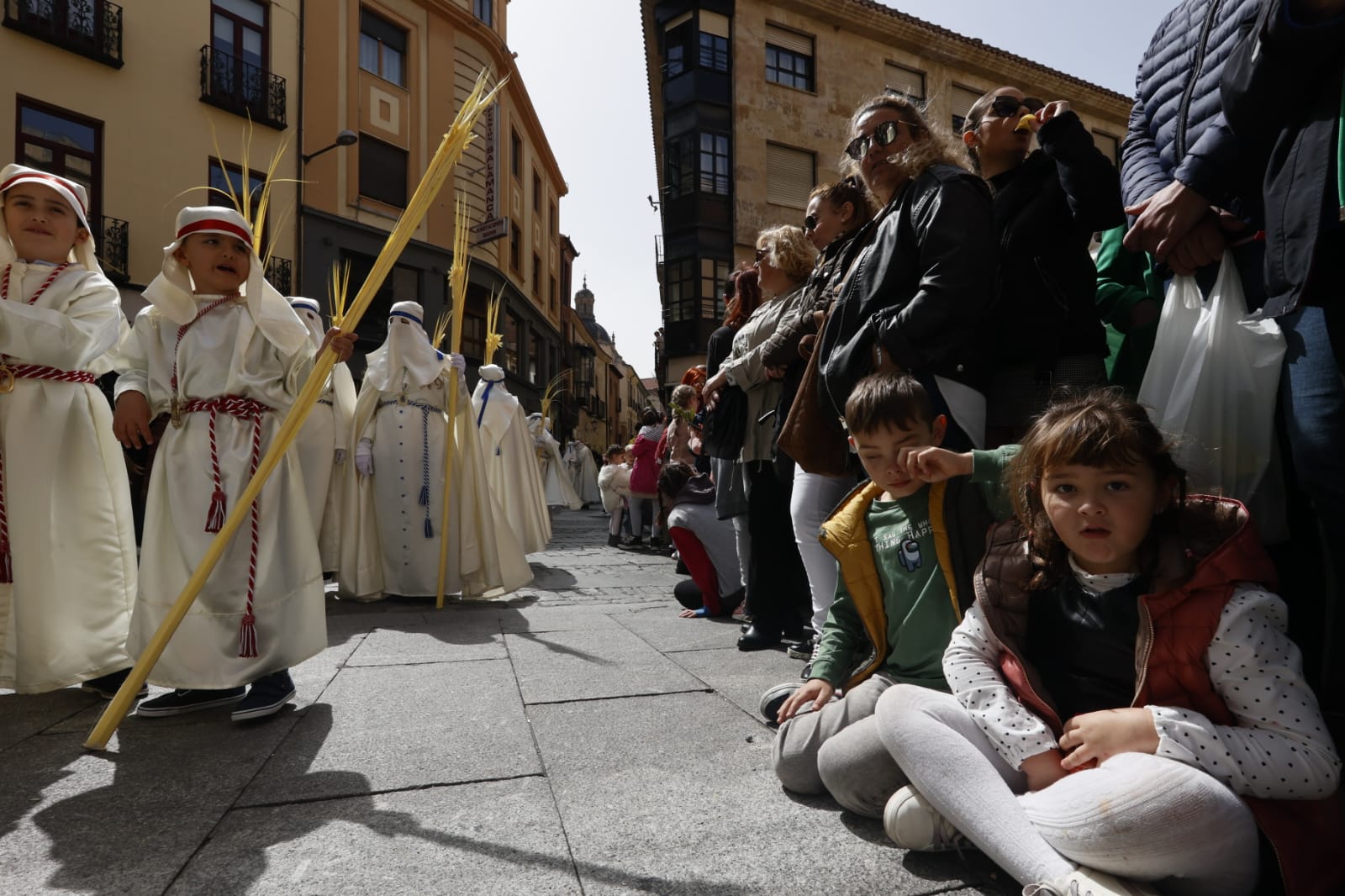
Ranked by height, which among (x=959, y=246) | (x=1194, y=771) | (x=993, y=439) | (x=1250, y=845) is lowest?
(x=1250, y=845)

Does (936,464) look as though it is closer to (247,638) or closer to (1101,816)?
(1101,816)

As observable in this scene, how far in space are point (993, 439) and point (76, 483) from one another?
3.27 m

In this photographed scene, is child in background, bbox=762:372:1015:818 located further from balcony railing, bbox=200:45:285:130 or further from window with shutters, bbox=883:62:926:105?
window with shutters, bbox=883:62:926:105

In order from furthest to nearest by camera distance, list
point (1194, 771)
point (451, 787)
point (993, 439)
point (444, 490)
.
Result: point (444, 490) < point (993, 439) < point (451, 787) < point (1194, 771)

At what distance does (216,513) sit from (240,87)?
1637 centimetres

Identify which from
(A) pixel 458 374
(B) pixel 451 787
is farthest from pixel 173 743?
(A) pixel 458 374

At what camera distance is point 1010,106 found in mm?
2598

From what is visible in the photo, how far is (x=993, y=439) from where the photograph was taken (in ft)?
8.10

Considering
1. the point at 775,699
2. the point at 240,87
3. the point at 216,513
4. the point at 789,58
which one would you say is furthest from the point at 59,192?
the point at 789,58

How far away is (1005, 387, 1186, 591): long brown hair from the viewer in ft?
4.90

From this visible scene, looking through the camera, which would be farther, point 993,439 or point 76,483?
point 76,483

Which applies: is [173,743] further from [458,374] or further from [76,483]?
[458,374]

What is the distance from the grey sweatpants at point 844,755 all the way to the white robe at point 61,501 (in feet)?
8.31

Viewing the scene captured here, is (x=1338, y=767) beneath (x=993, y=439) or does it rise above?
beneath
